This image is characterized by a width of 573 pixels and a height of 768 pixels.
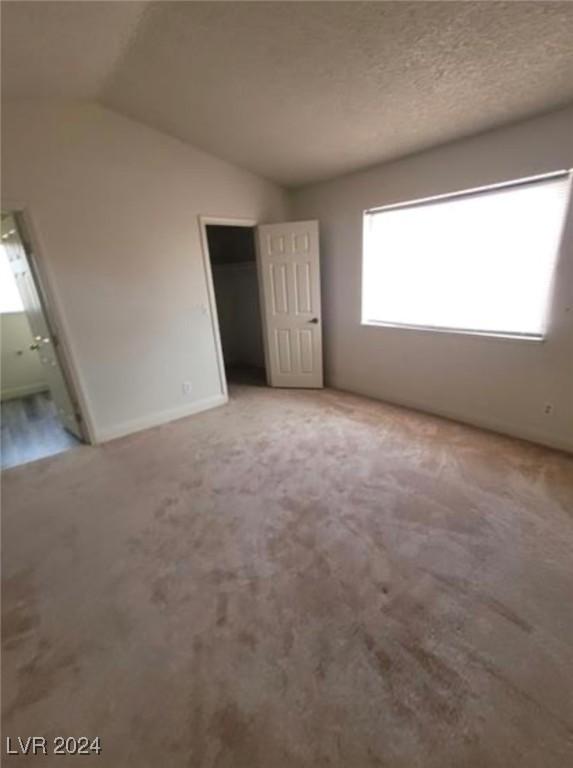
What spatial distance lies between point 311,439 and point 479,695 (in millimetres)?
2070

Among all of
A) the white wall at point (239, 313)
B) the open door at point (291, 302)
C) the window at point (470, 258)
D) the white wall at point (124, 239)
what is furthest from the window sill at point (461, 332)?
the white wall at point (239, 313)

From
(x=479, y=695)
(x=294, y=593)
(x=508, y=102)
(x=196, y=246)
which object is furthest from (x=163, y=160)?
(x=479, y=695)

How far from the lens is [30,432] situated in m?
3.73

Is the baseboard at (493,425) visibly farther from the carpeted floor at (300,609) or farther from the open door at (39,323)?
the open door at (39,323)

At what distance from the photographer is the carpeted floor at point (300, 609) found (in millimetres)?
1179

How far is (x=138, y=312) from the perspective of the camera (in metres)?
3.42

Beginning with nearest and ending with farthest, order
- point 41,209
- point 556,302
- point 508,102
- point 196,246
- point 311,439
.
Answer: point 508,102 < point 556,302 < point 41,209 < point 311,439 < point 196,246

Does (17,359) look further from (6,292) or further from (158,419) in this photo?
(158,419)

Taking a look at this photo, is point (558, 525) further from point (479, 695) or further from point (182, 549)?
point (182, 549)

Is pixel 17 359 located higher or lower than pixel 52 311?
lower

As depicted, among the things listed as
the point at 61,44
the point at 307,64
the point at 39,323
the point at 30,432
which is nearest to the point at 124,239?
the point at 39,323

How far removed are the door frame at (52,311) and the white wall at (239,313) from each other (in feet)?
9.87

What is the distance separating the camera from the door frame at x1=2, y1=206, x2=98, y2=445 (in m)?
2.76

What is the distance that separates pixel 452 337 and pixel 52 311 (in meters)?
3.52
